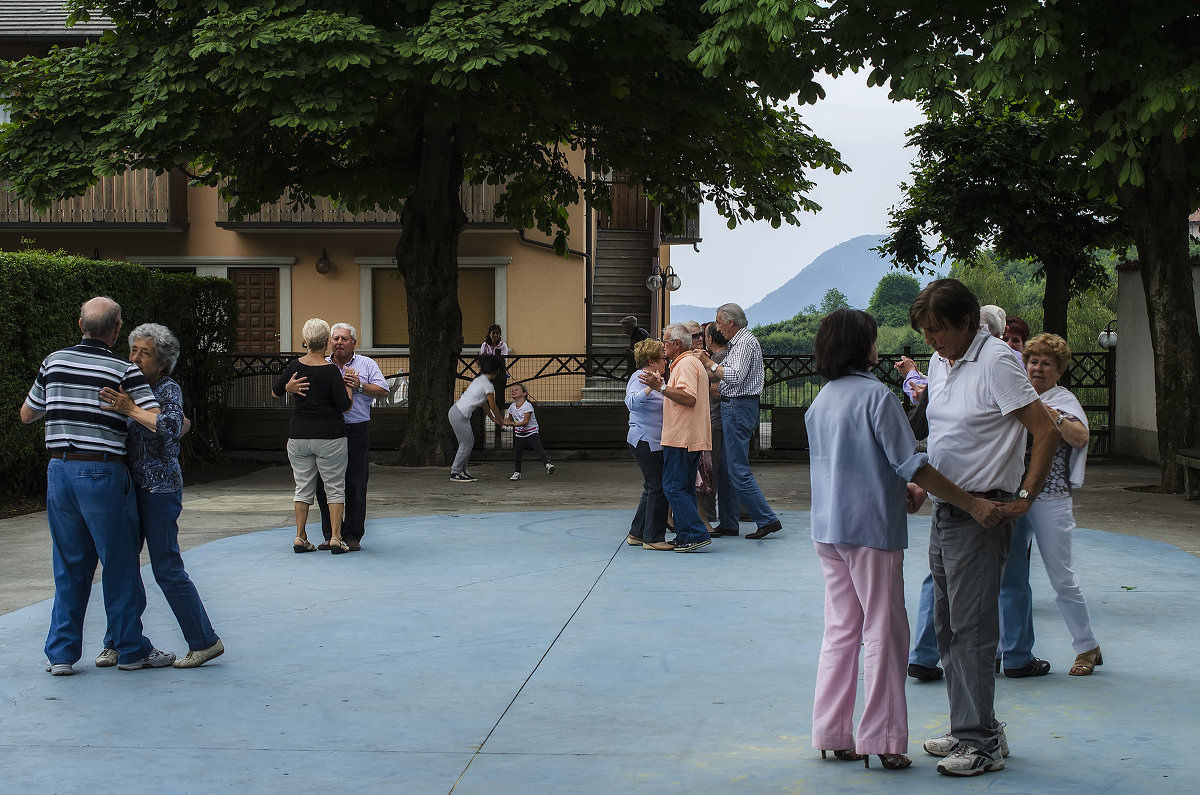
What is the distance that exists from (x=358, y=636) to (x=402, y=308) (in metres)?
19.9

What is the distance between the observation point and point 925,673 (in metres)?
5.94

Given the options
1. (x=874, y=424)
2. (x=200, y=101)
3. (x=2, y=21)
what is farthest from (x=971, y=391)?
(x=2, y=21)

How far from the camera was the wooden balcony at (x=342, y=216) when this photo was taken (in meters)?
25.3

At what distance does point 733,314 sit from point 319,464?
11.9 ft

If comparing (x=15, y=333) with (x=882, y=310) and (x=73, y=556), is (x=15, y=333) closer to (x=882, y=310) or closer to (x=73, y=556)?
(x=73, y=556)

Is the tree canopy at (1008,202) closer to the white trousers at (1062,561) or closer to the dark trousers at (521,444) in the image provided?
the dark trousers at (521,444)

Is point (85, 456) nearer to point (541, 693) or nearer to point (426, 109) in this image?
point (541, 693)

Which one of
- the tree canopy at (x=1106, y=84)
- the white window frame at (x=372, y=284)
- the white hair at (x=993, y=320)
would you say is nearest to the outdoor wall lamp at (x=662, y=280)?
the white window frame at (x=372, y=284)

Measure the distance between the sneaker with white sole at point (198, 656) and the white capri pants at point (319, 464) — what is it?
3413 millimetres

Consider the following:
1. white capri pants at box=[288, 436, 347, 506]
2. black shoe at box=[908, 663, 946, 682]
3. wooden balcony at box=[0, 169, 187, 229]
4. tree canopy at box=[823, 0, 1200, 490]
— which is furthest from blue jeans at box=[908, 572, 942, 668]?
wooden balcony at box=[0, 169, 187, 229]

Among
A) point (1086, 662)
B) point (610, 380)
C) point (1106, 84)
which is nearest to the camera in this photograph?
point (1086, 662)

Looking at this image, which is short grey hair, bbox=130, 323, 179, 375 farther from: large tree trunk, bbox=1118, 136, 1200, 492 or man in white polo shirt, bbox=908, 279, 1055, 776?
large tree trunk, bbox=1118, 136, 1200, 492

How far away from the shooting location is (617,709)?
17.9 ft

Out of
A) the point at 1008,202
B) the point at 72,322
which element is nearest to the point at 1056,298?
the point at 1008,202
